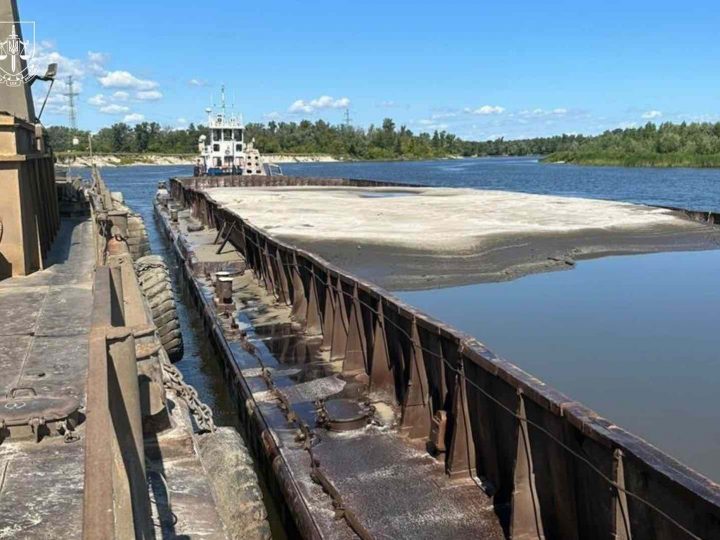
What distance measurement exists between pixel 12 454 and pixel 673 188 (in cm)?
6554

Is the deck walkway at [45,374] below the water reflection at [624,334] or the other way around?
the other way around

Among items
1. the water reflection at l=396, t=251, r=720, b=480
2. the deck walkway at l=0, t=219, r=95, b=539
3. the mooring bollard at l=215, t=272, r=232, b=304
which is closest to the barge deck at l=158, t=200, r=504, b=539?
the deck walkway at l=0, t=219, r=95, b=539

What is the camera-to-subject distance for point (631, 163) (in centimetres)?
11319

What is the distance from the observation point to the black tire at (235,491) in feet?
17.8

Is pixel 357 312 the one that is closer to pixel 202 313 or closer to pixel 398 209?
pixel 202 313

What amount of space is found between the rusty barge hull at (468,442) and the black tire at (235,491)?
26.1 inches

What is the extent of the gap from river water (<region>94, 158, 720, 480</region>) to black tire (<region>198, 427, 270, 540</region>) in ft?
17.2

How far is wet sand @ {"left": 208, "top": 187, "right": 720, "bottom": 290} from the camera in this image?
1909cm

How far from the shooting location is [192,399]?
263 inches

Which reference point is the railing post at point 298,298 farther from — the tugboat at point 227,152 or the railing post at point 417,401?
the tugboat at point 227,152

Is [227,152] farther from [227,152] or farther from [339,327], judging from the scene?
[339,327]

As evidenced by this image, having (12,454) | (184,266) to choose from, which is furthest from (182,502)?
(184,266)

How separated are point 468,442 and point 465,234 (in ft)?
56.2

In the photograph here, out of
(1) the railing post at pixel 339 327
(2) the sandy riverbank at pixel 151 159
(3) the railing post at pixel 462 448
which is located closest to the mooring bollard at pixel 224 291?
(1) the railing post at pixel 339 327
